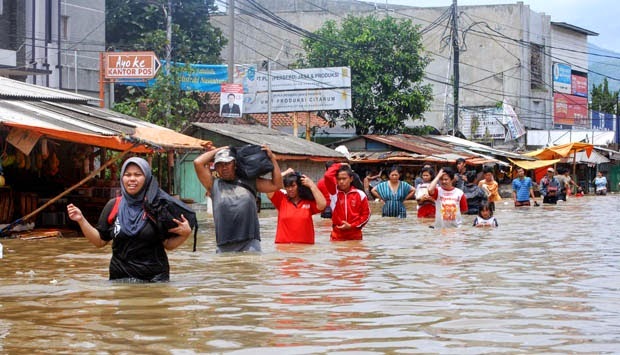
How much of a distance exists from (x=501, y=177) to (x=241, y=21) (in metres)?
16.3

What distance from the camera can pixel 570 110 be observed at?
2383 inches

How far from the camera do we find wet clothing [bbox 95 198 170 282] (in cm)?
810

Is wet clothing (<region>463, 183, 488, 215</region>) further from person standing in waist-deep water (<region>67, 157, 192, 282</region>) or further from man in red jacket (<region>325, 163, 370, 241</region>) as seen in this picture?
person standing in waist-deep water (<region>67, 157, 192, 282</region>)

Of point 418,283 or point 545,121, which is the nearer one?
point 418,283

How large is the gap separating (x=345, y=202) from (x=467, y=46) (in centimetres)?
4201

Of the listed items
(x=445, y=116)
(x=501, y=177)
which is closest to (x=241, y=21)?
(x=445, y=116)

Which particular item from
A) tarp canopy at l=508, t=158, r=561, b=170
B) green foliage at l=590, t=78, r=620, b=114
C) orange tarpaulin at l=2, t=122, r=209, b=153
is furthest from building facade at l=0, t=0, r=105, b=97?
green foliage at l=590, t=78, r=620, b=114

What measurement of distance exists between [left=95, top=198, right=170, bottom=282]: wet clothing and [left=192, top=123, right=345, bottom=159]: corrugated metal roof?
75.7 feet

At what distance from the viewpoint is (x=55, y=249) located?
592 inches

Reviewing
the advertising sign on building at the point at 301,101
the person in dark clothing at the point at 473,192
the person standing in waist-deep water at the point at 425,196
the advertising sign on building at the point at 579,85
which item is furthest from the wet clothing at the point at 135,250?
the advertising sign on building at the point at 579,85

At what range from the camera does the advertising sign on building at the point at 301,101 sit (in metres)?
42.6

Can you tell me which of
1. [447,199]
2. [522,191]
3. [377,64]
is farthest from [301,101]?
[447,199]

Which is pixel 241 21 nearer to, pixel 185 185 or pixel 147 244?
pixel 185 185

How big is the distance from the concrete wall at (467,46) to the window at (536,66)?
432 millimetres
